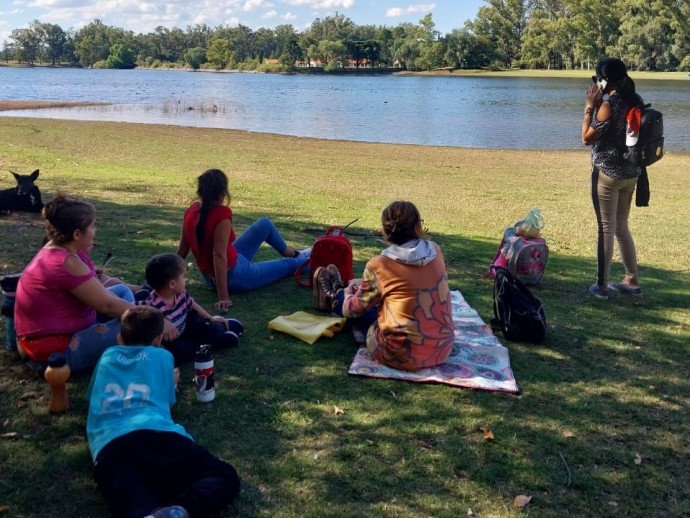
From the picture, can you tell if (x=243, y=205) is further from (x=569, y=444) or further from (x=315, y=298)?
(x=569, y=444)

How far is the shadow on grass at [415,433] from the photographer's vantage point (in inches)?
126

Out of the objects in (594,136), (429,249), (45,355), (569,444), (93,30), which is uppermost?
(93,30)

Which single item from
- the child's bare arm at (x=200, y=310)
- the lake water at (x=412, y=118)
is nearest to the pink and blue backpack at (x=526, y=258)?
the child's bare arm at (x=200, y=310)

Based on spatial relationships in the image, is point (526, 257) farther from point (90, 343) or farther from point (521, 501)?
point (90, 343)

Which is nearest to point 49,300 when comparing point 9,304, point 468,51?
point 9,304

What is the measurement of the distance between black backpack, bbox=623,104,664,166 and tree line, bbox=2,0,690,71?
98.3 m

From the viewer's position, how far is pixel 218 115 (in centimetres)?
3850

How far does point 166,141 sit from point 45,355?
18328 millimetres

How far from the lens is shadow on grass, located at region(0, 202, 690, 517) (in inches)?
126

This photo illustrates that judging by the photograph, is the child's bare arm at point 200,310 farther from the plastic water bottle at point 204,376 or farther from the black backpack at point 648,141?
the black backpack at point 648,141

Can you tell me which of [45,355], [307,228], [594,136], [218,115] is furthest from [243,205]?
[218,115]

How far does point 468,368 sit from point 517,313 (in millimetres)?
821

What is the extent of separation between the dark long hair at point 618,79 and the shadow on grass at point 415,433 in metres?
2.08

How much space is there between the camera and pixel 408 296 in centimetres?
443
